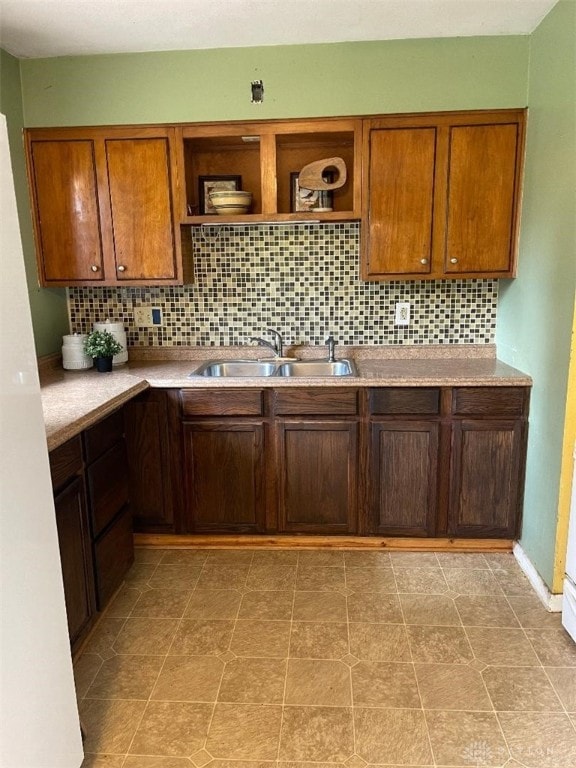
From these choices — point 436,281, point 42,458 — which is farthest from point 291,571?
point 436,281

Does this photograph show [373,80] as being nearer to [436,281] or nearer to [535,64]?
[535,64]

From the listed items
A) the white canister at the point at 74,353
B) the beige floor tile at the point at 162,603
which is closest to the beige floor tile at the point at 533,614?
the beige floor tile at the point at 162,603

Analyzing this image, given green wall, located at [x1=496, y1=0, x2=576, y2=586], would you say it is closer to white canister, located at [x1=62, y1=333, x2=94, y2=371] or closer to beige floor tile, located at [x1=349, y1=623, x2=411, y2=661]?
beige floor tile, located at [x1=349, y1=623, x2=411, y2=661]

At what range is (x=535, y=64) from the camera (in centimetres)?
238

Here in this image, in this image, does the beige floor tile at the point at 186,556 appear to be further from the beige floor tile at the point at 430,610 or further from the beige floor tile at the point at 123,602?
the beige floor tile at the point at 430,610

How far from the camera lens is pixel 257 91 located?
2.54 m

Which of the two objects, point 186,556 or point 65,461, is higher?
point 65,461

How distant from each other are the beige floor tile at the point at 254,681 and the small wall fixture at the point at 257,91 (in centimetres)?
244

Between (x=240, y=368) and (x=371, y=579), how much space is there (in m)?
1.29

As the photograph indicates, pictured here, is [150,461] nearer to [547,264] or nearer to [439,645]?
[439,645]

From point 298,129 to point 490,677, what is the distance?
7.99 feet

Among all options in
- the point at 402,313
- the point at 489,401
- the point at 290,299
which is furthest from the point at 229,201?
the point at 489,401

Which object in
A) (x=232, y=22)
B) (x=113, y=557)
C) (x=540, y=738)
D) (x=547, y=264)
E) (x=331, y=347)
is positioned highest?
(x=232, y=22)

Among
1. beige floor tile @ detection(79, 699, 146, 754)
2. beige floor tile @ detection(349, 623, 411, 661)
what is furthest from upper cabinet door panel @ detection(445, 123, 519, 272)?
beige floor tile @ detection(79, 699, 146, 754)
